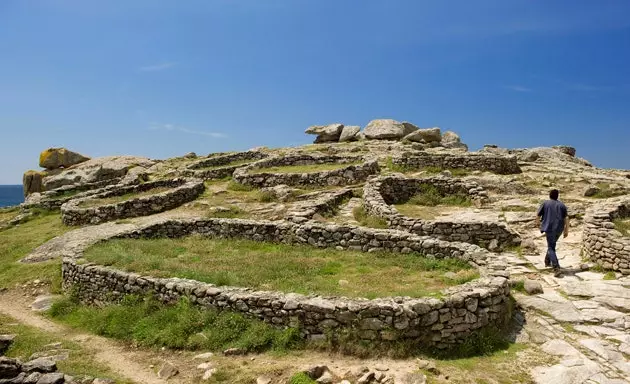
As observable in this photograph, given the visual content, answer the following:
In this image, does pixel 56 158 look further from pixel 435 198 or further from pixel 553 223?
pixel 553 223

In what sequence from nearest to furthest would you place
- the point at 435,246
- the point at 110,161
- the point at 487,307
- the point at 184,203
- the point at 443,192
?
the point at 487,307, the point at 435,246, the point at 443,192, the point at 184,203, the point at 110,161

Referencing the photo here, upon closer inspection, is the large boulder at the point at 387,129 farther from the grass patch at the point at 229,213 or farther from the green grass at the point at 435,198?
the grass patch at the point at 229,213

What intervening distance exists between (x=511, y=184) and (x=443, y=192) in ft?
13.7

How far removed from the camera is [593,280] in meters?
12.8

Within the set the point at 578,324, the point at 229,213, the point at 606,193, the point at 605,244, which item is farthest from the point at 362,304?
the point at 606,193

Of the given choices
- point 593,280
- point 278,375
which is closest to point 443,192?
point 593,280

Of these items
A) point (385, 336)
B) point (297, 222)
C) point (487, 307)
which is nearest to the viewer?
point (385, 336)

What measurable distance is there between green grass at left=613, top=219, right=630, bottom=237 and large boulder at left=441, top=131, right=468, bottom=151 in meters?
30.0

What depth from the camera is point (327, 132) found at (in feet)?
182

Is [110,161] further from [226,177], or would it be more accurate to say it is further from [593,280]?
[593,280]

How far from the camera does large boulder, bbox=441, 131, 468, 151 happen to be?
47.2m

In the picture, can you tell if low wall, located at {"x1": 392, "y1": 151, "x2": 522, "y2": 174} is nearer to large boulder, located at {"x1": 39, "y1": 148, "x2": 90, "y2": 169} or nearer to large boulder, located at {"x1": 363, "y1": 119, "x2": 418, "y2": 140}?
large boulder, located at {"x1": 363, "y1": 119, "x2": 418, "y2": 140}

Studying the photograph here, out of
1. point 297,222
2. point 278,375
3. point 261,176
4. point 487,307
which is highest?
point 261,176

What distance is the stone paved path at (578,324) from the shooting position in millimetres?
8680
